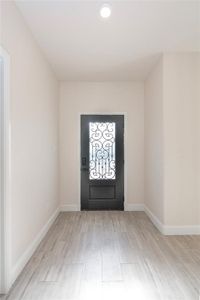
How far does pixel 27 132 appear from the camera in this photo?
9.25 ft

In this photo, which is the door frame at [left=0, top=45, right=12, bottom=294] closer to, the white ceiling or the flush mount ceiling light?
the white ceiling

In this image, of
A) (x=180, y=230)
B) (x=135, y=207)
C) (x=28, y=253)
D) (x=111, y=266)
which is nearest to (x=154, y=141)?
(x=180, y=230)

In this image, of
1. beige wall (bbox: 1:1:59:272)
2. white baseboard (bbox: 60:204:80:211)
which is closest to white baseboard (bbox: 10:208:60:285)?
beige wall (bbox: 1:1:59:272)

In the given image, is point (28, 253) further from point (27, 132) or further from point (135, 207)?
point (135, 207)

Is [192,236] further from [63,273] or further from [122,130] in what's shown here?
[122,130]

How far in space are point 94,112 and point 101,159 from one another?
1.04 m

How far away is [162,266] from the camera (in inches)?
105

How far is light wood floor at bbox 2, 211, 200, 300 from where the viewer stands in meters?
2.17

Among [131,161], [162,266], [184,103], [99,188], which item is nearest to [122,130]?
[131,161]

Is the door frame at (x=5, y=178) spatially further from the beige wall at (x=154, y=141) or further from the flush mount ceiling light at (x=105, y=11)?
the beige wall at (x=154, y=141)

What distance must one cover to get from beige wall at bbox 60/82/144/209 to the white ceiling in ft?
3.04

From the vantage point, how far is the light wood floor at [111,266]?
7.13ft

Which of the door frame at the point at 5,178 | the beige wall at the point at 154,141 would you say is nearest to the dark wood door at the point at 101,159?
the beige wall at the point at 154,141

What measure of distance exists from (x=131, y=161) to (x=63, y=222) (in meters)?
1.94
